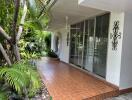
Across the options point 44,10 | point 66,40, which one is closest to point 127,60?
point 44,10

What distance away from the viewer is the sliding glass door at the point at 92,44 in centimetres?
600

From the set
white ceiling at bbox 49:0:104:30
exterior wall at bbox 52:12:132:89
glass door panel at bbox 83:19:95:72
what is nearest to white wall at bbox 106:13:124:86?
exterior wall at bbox 52:12:132:89

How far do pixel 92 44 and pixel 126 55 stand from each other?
204 centimetres

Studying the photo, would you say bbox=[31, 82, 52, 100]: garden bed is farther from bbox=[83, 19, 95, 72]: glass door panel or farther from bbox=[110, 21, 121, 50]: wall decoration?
bbox=[83, 19, 95, 72]: glass door panel

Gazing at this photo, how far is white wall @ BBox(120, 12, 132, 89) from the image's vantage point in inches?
195

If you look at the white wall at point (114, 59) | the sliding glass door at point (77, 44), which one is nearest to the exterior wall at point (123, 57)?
the white wall at point (114, 59)

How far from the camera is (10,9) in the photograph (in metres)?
3.51

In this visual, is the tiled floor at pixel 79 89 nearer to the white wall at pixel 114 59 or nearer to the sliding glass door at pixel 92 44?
the white wall at pixel 114 59

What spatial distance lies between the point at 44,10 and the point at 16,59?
1129 millimetres

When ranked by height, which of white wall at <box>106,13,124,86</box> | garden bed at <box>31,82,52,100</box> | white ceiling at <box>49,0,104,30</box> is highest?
white ceiling at <box>49,0,104,30</box>

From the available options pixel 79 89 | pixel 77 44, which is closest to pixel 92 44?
pixel 77 44

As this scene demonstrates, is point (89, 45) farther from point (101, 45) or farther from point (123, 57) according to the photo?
point (123, 57)

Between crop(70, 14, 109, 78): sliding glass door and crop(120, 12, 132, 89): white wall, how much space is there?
0.88 metres

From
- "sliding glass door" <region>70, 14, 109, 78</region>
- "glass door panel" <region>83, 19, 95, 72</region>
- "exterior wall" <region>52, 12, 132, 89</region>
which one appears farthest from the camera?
"glass door panel" <region>83, 19, 95, 72</region>
